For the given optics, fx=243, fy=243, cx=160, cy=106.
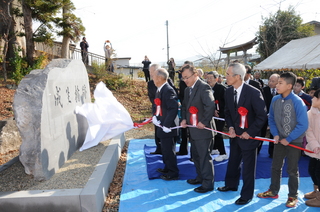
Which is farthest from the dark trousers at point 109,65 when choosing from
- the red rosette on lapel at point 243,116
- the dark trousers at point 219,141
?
the red rosette on lapel at point 243,116

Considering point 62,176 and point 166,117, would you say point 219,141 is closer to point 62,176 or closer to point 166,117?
point 166,117

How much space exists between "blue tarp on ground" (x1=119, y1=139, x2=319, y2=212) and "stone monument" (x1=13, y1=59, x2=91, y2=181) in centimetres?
126

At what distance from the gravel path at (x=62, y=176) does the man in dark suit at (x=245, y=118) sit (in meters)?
2.30

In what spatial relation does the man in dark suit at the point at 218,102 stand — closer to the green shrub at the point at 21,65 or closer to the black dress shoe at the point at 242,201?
the black dress shoe at the point at 242,201

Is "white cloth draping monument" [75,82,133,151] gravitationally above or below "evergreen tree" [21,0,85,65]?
below

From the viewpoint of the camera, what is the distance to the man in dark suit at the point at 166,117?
13.4 ft

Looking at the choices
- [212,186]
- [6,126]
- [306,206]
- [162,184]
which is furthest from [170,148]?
[6,126]

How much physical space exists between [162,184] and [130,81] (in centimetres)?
1168

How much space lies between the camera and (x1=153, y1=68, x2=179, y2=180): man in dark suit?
4.07 m

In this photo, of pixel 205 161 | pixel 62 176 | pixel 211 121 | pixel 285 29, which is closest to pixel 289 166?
pixel 205 161

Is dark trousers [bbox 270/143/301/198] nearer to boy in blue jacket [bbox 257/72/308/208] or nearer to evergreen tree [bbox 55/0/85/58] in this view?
boy in blue jacket [bbox 257/72/308/208]

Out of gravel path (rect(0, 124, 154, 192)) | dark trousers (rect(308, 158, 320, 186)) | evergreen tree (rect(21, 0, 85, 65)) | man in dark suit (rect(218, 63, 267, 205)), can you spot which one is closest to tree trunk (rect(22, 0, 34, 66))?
evergreen tree (rect(21, 0, 85, 65))

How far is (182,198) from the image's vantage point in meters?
3.68

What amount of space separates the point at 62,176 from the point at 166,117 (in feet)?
6.20
